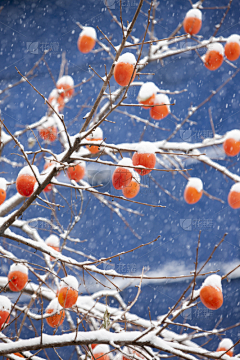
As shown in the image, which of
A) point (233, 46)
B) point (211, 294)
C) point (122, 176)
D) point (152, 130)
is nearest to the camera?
point (122, 176)

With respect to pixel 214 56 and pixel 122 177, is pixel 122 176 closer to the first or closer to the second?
pixel 122 177

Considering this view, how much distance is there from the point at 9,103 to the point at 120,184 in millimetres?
3979

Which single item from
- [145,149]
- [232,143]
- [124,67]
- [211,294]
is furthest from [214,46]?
[211,294]

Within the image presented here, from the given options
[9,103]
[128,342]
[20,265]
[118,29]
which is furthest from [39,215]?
[128,342]

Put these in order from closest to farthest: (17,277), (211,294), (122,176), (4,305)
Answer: (122,176)
(211,294)
(4,305)
(17,277)

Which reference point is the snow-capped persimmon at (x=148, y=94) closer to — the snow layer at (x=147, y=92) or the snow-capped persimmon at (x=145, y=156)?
the snow layer at (x=147, y=92)

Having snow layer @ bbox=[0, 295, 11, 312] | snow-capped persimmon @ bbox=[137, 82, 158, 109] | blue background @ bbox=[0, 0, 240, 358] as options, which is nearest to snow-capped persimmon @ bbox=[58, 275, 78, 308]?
snow layer @ bbox=[0, 295, 11, 312]

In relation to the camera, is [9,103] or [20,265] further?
[9,103]

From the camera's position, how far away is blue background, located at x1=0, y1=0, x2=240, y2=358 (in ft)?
16.3

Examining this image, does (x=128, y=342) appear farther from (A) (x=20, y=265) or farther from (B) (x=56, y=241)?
(B) (x=56, y=241)

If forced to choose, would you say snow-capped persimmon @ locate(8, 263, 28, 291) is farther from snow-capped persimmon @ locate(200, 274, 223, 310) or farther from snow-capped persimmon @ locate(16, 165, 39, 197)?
snow-capped persimmon @ locate(200, 274, 223, 310)

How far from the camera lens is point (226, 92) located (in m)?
4.98

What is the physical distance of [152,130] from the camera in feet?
16.6

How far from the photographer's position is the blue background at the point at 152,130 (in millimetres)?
4973
